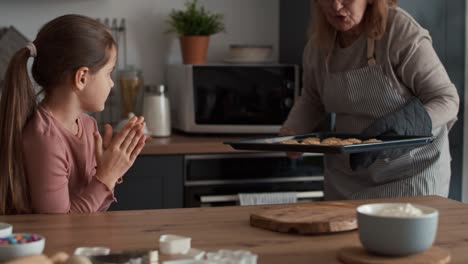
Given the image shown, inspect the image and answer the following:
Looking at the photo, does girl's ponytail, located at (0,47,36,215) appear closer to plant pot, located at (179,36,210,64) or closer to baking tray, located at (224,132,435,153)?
baking tray, located at (224,132,435,153)

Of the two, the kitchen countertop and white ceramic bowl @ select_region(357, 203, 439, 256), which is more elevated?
white ceramic bowl @ select_region(357, 203, 439, 256)

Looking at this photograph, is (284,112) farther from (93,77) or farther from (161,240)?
(161,240)

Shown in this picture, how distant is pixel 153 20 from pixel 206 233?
7.77ft

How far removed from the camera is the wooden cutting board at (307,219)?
1438 mm

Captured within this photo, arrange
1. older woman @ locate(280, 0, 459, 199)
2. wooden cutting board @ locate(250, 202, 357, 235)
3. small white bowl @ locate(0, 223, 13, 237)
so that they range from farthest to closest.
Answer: older woman @ locate(280, 0, 459, 199) → wooden cutting board @ locate(250, 202, 357, 235) → small white bowl @ locate(0, 223, 13, 237)

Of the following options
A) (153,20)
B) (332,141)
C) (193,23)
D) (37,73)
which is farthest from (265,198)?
(37,73)

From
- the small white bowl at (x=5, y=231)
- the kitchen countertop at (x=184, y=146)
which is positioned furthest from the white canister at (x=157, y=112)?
the small white bowl at (x=5, y=231)

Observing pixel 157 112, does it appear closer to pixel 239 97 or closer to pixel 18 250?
pixel 239 97

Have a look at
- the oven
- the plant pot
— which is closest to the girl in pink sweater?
the oven

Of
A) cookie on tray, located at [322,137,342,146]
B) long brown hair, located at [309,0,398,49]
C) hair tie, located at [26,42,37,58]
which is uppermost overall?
long brown hair, located at [309,0,398,49]

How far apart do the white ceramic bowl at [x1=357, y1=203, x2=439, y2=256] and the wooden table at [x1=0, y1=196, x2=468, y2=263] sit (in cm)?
8

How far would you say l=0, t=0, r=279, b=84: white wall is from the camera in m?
3.52

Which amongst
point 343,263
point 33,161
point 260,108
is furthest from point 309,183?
point 343,263

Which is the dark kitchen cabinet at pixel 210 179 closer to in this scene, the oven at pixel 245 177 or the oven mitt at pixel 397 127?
the oven at pixel 245 177
